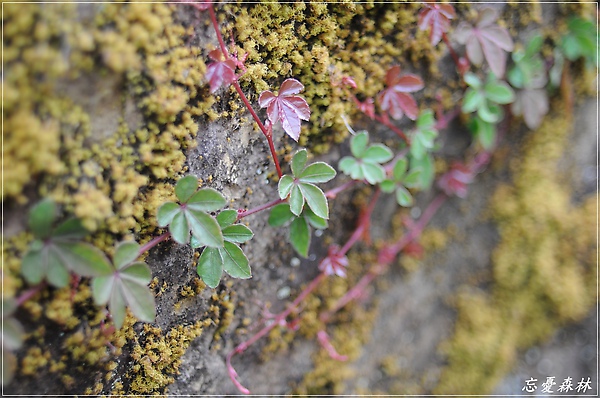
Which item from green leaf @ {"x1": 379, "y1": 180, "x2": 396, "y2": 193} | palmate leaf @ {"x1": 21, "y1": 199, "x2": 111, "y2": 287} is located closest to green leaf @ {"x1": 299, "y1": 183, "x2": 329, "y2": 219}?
green leaf @ {"x1": 379, "y1": 180, "x2": 396, "y2": 193}

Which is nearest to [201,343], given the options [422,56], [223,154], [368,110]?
[223,154]

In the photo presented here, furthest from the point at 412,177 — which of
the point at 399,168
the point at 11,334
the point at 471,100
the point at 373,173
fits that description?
the point at 11,334

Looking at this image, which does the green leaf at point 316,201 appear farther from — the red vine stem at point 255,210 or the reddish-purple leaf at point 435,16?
the reddish-purple leaf at point 435,16

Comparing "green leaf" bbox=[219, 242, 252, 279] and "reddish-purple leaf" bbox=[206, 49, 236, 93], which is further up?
"reddish-purple leaf" bbox=[206, 49, 236, 93]

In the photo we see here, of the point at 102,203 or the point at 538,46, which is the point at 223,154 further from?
the point at 538,46

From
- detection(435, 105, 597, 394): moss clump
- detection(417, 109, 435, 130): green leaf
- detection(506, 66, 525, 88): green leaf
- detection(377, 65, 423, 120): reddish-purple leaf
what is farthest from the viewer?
detection(435, 105, 597, 394): moss clump

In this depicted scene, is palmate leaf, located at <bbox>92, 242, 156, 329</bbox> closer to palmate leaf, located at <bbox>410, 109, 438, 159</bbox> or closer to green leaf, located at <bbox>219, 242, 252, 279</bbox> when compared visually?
green leaf, located at <bbox>219, 242, 252, 279</bbox>

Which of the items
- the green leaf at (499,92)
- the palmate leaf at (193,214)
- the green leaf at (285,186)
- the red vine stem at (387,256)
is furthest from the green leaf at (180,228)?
the green leaf at (499,92)
